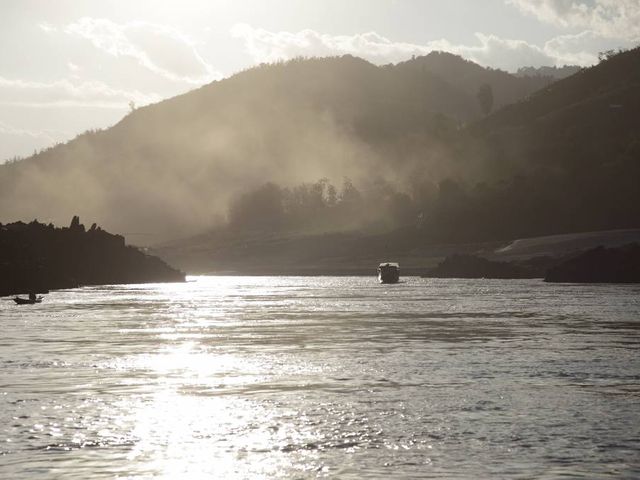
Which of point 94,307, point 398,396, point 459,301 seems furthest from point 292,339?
Result: point 459,301

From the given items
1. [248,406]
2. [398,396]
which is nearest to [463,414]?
[398,396]

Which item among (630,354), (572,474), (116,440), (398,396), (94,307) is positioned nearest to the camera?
(572,474)

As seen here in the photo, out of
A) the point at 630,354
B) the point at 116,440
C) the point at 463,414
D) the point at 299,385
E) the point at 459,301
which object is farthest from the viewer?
the point at 459,301

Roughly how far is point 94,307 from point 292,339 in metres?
59.4

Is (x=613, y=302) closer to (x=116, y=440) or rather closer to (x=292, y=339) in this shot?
(x=292, y=339)

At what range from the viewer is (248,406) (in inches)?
1528

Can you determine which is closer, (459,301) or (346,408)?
(346,408)

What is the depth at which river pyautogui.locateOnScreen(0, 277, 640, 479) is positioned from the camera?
93.9ft

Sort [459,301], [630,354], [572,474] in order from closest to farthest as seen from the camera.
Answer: [572,474] < [630,354] < [459,301]

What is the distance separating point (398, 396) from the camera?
137 feet

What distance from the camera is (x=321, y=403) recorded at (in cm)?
3953

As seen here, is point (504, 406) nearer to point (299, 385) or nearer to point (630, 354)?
point (299, 385)

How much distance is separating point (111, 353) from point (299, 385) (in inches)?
797

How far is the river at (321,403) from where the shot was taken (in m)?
28.6
